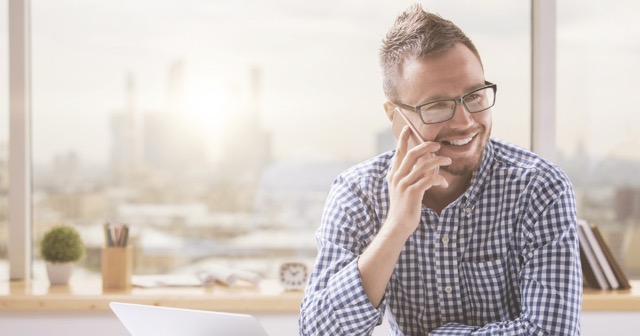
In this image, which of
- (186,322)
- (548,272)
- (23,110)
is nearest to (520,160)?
(548,272)

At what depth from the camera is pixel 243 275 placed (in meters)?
3.06

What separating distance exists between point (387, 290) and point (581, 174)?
1.60m

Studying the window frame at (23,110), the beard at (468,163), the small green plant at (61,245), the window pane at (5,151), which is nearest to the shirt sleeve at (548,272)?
the beard at (468,163)

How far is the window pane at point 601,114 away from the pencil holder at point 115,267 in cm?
184

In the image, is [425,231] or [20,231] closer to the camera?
[425,231]

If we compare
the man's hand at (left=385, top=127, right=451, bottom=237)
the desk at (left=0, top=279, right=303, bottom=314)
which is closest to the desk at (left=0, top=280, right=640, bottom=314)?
the desk at (left=0, top=279, right=303, bottom=314)

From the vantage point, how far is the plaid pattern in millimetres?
1754

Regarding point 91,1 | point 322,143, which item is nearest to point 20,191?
point 91,1

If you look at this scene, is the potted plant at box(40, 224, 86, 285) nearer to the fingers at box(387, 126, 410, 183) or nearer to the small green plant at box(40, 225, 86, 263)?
the small green plant at box(40, 225, 86, 263)

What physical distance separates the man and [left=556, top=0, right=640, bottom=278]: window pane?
53.6 inches

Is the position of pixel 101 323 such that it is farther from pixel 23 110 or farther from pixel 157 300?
pixel 23 110

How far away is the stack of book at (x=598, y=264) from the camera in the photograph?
9.65 ft

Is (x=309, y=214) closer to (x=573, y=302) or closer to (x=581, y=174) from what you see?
(x=581, y=174)

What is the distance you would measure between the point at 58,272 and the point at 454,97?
194 cm
